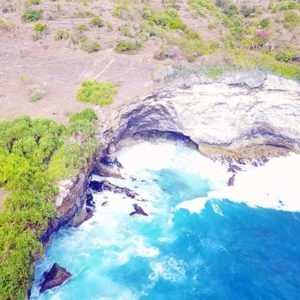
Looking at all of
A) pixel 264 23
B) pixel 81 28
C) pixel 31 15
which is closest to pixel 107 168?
pixel 81 28

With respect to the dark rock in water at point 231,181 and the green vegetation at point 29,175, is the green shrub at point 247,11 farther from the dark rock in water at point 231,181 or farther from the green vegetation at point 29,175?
the green vegetation at point 29,175

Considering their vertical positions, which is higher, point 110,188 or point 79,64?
point 79,64

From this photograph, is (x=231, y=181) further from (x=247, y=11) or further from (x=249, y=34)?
(x=247, y=11)

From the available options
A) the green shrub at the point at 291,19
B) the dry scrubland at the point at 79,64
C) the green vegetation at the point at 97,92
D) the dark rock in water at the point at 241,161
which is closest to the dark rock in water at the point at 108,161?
the dry scrubland at the point at 79,64

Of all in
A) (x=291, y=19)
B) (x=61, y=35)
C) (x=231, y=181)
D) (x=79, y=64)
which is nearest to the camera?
(x=231, y=181)

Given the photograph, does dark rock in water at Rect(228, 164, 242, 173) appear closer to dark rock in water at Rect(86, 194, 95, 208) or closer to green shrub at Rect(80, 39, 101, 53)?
dark rock in water at Rect(86, 194, 95, 208)

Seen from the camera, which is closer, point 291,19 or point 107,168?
point 107,168

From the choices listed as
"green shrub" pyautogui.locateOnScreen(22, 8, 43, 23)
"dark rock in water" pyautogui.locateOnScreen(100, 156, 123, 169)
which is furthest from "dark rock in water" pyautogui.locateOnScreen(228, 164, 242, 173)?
"green shrub" pyautogui.locateOnScreen(22, 8, 43, 23)

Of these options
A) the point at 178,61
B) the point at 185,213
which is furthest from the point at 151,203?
the point at 178,61
